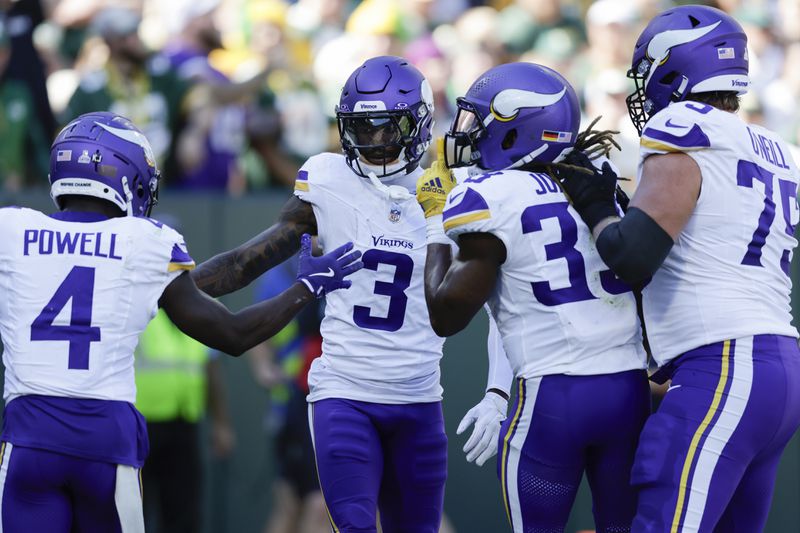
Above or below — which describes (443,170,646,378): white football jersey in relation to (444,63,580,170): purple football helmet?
below

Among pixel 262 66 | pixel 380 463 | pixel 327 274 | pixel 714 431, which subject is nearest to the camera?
pixel 714 431

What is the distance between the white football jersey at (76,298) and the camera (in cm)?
385

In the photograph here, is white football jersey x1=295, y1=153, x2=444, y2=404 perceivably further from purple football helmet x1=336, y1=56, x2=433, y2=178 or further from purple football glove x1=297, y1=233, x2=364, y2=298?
purple football glove x1=297, y1=233, x2=364, y2=298

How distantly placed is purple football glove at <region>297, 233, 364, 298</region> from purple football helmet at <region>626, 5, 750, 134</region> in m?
1.19

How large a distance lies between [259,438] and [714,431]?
14.7 feet

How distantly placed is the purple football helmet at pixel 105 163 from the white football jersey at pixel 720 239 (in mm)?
1668

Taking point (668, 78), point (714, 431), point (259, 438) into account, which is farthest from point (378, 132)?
point (259, 438)

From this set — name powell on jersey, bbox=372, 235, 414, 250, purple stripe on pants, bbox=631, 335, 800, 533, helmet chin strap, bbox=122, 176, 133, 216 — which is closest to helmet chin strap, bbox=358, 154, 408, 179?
name powell on jersey, bbox=372, 235, 414, 250

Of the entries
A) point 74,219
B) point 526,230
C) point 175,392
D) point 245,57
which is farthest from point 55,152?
point 245,57

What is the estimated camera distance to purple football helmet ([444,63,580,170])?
404 cm

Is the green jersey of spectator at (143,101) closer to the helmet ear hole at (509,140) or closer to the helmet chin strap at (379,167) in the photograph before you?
the helmet chin strap at (379,167)

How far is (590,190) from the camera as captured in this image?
12.9 feet

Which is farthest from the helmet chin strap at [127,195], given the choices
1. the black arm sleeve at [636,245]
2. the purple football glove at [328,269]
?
the black arm sleeve at [636,245]

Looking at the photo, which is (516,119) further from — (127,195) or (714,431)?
(127,195)
